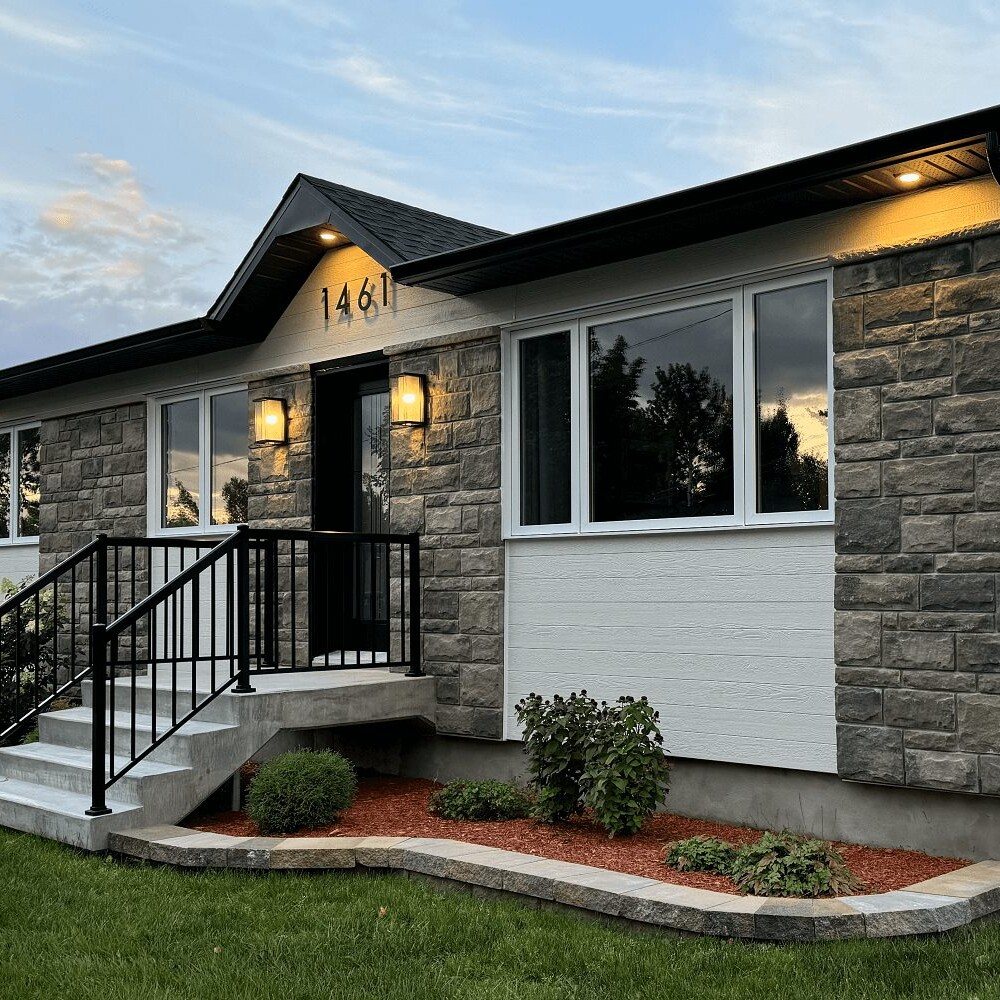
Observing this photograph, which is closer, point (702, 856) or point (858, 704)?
point (702, 856)

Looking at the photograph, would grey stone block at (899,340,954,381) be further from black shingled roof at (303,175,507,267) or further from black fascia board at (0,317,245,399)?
black fascia board at (0,317,245,399)

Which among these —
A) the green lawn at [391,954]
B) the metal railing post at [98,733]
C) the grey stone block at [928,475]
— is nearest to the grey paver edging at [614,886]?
the green lawn at [391,954]

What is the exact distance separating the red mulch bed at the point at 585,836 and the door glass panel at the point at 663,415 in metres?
1.71

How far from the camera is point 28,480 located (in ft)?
37.5

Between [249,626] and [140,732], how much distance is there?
3.19 feet

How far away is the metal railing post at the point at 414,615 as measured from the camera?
24.2ft

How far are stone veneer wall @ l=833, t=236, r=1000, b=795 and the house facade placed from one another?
0.04 feet

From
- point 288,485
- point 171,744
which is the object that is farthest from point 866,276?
point 288,485

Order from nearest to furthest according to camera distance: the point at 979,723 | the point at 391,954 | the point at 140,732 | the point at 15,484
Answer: the point at 391,954 → the point at 979,723 → the point at 140,732 → the point at 15,484

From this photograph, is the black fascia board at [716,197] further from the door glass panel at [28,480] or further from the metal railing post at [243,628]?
the door glass panel at [28,480]

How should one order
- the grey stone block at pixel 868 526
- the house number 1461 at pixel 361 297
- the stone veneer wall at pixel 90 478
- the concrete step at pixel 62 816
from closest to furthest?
the grey stone block at pixel 868 526, the concrete step at pixel 62 816, the house number 1461 at pixel 361 297, the stone veneer wall at pixel 90 478

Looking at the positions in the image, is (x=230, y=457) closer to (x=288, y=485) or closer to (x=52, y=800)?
(x=288, y=485)

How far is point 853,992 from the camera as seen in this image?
11.8 feet

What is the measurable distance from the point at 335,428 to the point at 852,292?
14.0ft
